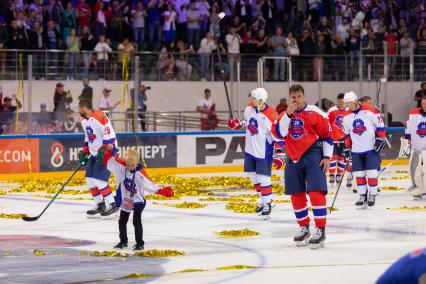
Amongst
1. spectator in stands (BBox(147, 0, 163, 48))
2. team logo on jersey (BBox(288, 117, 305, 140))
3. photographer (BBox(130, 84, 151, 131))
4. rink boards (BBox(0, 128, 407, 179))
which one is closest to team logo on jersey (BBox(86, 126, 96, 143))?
team logo on jersey (BBox(288, 117, 305, 140))

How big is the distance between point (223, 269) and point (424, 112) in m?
8.61

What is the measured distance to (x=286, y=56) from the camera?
25.1 m

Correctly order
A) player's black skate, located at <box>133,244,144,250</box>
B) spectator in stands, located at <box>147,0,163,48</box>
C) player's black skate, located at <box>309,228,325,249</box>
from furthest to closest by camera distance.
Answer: spectator in stands, located at <box>147,0,163,48</box> → player's black skate, located at <box>309,228,325,249</box> → player's black skate, located at <box>133,244,144,250</box>

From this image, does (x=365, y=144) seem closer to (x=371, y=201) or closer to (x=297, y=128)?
(x=371, y=201)

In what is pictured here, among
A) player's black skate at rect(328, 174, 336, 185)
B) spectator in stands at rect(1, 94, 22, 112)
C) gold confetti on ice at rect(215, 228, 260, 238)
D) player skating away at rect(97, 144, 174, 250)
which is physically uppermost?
spectator in stands at rect(1, 94, 22, 112)

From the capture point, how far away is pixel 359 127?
51.7 ft

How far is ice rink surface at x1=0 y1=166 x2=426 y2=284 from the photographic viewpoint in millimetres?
8727

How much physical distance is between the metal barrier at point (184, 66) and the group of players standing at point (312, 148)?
4.93 metres

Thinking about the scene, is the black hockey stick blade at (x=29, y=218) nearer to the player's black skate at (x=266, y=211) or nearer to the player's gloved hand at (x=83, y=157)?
the player's gloved hand at (x=83, y=157)

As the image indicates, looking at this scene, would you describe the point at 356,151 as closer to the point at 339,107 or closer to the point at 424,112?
the point at 424,112

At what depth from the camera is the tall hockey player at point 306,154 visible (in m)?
10.8

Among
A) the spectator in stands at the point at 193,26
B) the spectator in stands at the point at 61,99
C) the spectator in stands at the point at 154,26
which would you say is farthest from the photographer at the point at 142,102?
the spectator in stands at the point at 193,26

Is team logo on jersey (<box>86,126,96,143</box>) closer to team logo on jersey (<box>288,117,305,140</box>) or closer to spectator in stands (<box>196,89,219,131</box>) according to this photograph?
team logo on jersey (<box>288,117,305,140</box>)

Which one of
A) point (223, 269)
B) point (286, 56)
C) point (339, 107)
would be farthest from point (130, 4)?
point (223, 269)
